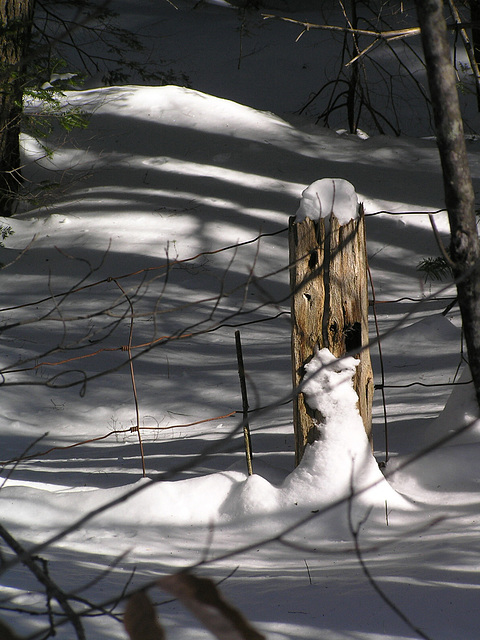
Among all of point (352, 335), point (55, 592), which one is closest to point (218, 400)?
point (352, 335)

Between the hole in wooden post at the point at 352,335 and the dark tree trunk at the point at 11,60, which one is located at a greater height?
the dark tree trunk at the point at 11,60

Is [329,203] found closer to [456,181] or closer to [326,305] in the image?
[326,305]

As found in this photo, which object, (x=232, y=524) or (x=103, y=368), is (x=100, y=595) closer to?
(x=232, y=524)

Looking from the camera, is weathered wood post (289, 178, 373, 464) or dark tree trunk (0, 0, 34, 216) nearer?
weathered wood post (289, 178, 373, 464)

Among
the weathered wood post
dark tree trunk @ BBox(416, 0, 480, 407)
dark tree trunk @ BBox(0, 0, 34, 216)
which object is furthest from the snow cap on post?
dark tree trunk @ BBox(0, 0, 34, 216)

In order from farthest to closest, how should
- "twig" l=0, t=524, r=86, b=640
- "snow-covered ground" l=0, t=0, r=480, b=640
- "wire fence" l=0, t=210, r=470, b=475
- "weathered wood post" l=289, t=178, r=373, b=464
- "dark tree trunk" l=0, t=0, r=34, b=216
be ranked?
"dark tree trunk" l=0, t=0, r=34, b=216
"weathered wood post" l=289, t=178, r=373, b=464
"snow-covered ground" l=0, t=0, r=480, b=640
"wire fence" l=0, t=210, r=470, b=475
"twig" l=0, t=524, r=86, b=640

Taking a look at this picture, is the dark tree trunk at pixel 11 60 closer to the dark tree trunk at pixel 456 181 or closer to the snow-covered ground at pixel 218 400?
the snow-covered ground at pixel 218 400

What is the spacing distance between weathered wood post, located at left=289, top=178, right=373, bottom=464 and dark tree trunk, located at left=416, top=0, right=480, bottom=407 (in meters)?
0.78

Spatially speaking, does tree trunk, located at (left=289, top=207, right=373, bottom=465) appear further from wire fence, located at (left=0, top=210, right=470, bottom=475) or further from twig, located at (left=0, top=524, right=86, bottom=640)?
twig, located at (left=0, top=524, right=86, bottom=640)

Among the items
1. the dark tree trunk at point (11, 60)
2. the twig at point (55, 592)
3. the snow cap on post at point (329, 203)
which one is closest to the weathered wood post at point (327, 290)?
the snow cap on post at point (329, 203)

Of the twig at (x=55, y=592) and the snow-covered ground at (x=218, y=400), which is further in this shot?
the snow-covered ground at (x=218, y=400)

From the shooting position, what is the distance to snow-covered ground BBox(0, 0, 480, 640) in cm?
200

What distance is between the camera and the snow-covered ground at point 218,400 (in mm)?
2004

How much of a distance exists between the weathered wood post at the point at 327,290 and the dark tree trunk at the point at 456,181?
78 centimetres
